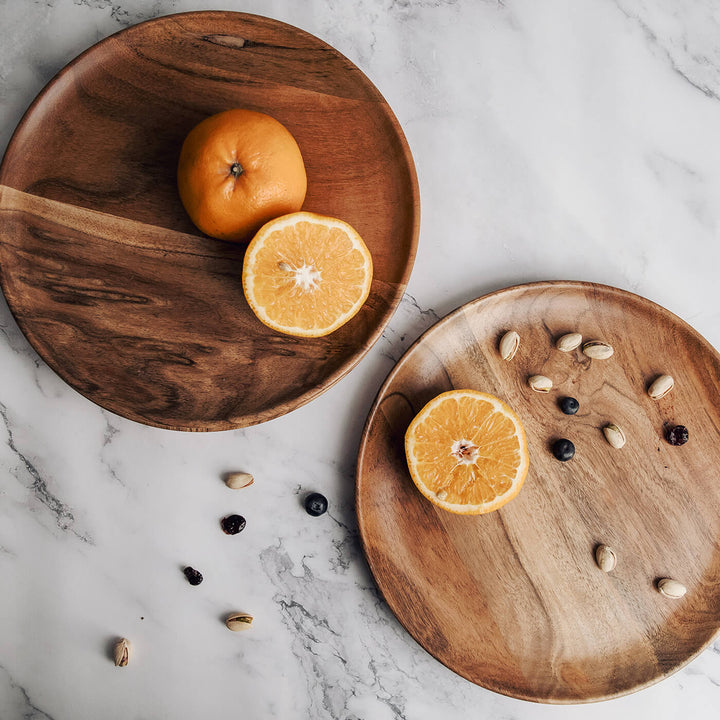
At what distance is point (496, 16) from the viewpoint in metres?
1.19

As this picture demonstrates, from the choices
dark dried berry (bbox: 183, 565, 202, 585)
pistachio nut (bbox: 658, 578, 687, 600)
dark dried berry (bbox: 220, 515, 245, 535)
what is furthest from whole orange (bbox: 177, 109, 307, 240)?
pistachio nut (bbox: 658, 578, 687, 600)

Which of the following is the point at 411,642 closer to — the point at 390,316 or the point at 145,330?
the point at 390,316

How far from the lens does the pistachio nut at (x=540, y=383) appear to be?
3.67ft

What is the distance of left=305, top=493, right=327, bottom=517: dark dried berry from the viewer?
1.14 metres

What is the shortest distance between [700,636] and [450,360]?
2.30 feet

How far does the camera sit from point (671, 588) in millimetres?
1112

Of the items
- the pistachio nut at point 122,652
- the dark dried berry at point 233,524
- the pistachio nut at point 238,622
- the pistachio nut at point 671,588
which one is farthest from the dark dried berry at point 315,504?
the pistachio nut at point 671,588

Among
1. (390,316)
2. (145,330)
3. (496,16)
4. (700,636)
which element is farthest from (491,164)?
(700,636)

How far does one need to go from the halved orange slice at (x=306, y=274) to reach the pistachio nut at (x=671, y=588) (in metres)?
0.78

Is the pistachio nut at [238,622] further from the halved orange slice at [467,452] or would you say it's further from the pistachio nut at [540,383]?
the pistachio nut at [540,383]

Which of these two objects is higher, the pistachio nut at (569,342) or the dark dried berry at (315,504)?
the pistachio nut at (569,342)

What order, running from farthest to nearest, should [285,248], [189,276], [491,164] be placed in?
[491,164]
[189,276]
[285,248]

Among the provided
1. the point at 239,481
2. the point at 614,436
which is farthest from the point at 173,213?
the point at 614,436

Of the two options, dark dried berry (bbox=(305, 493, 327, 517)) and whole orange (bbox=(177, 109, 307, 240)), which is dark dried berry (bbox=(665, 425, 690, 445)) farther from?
whole orange (bbox=(177, 109, 307, 240))
